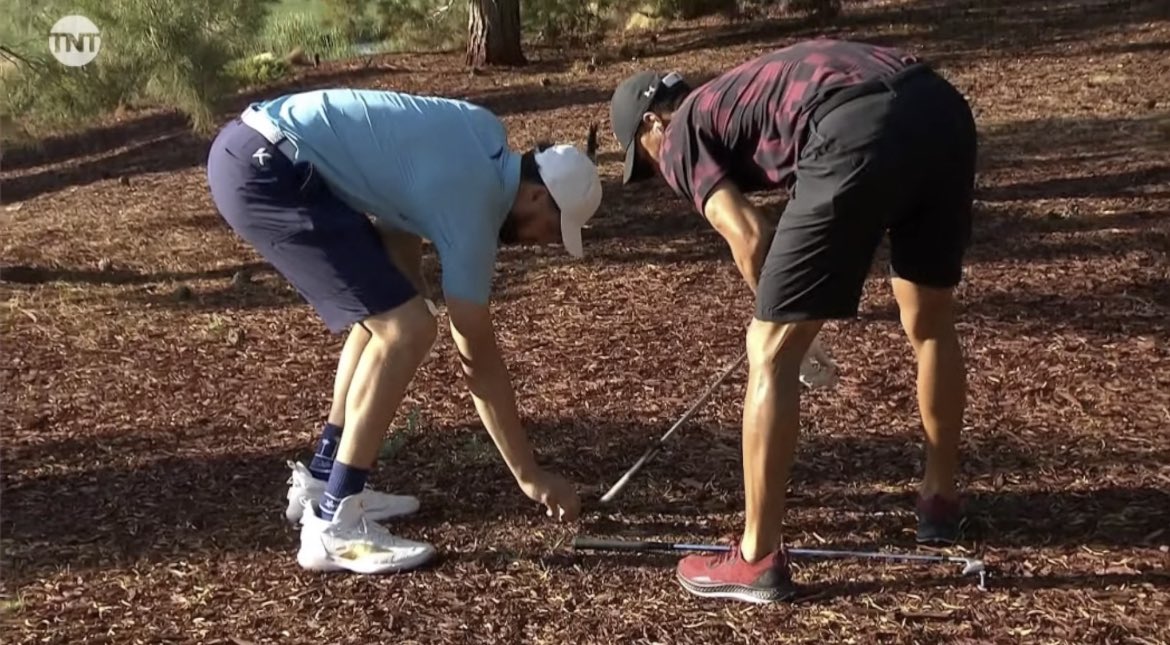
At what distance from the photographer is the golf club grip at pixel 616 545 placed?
3.77 meters

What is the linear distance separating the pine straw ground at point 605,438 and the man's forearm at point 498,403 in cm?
36

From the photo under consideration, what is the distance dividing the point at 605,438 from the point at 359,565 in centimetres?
118

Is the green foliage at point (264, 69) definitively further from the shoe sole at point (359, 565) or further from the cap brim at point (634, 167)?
the cap brim at point (634, 167)

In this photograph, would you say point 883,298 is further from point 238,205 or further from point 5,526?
point 5,526

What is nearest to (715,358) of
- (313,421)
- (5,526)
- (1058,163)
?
(313,421)

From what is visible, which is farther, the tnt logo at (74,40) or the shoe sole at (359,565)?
the tnt logo at (74,40)

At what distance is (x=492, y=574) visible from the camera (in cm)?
371

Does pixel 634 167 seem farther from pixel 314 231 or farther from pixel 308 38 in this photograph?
pixel 308 38

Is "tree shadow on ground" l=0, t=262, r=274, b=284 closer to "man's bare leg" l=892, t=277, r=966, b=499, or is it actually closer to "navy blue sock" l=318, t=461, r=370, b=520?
"navy blue sock" l=318, t=461, r=370, b=520

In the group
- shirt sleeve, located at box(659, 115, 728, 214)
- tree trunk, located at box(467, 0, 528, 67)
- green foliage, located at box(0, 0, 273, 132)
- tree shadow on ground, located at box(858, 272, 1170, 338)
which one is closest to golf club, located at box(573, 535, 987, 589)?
shirt sleeve, located at box(659, 115, 728, 214)

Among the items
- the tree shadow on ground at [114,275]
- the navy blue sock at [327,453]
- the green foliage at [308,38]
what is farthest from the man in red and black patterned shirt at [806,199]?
the green foliage at [308,38]

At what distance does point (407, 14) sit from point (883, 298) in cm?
1046

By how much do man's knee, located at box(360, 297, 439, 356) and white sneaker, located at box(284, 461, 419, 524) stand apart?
0.65 meters

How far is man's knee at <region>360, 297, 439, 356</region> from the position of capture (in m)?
3.49
